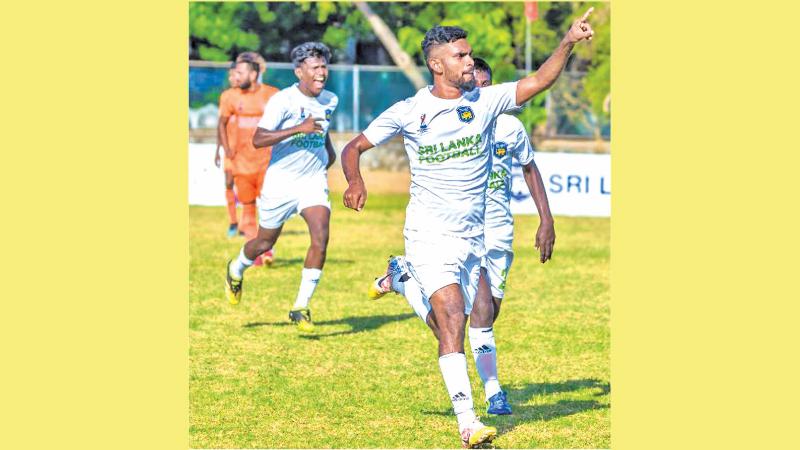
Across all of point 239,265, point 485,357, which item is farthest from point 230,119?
point 485,357

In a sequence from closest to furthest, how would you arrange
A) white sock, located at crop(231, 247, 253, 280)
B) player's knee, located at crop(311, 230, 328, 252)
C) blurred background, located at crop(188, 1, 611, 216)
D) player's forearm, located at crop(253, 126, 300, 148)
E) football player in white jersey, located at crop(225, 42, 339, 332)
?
1. player's forearm, located at crop(253, 126, 300, 148)
2. football player in white jersey, located at crop(225, 42, 339, 332)
3. player's knee, located at crop(311, 230, 328, 252)
4. white sock, located at crop(231, 247, 253, 280)
5. blurred background, located at crop(188, 1, 611, 216)

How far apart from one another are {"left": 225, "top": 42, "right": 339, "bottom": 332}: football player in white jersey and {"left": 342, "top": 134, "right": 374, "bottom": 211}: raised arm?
4567mm

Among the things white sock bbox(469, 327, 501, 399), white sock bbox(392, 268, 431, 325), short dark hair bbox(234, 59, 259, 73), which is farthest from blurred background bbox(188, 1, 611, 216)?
white sock bbox(392, 268, 431, 325)

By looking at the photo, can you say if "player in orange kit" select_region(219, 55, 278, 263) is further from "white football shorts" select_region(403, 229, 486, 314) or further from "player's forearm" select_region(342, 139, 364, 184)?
"player's forearm" select_region(342, 139, 364, 184)

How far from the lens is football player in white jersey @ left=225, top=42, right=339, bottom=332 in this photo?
46.2ft

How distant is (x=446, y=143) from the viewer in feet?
30.9

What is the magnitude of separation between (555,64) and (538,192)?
1717 mm

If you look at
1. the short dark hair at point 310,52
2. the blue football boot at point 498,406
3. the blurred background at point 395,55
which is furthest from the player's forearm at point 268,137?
the blurred background at point 395,55

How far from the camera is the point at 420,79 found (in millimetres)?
34906

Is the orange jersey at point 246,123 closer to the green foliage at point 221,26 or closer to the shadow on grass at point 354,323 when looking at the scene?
the shadow on grass at point 354,323

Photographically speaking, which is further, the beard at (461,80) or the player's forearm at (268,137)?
the player's forearm at (268,137)

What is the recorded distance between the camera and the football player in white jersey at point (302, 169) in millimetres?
14086

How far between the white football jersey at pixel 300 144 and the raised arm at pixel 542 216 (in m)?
4.09

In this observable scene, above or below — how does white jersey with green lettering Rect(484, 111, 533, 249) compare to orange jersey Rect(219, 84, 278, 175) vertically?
below
